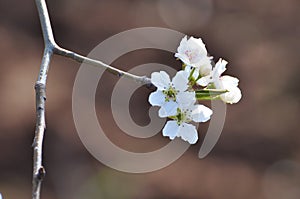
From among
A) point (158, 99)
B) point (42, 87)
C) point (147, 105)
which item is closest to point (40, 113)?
point (42, 87)

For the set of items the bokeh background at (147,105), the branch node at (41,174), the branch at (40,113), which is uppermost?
the bokeh background at (147,105)

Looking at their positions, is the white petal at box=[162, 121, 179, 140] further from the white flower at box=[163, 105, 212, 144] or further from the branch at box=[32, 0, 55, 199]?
the branch at box=[32, 0, 55, 199]

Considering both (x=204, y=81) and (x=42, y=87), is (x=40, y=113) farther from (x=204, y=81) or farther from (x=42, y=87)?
(x=204, y=81)

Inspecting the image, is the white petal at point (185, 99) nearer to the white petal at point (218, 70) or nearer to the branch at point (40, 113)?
the white petal at point (218, 70)

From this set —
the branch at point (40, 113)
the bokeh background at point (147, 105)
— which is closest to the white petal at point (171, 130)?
the branch at point (40, 113)

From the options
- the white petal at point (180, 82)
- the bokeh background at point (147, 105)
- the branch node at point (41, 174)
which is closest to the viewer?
the branch node at point (41, 174)

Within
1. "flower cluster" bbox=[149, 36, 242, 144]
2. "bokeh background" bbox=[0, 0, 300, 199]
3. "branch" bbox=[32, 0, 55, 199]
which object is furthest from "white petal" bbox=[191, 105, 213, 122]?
"bokeh background" bbox=[0, 0, 300, 199]
